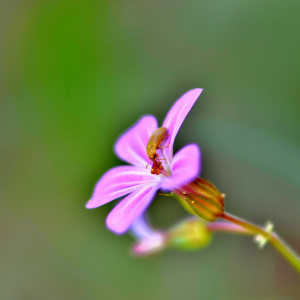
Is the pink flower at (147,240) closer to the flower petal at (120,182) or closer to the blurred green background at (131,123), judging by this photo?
the flower petal at (120,182)

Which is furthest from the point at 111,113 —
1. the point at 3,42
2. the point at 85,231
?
the point at 3,42

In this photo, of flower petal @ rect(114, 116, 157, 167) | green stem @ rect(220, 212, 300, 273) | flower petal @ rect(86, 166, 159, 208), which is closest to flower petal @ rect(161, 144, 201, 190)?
flower petal @ rect(86, 166, 159, 208)

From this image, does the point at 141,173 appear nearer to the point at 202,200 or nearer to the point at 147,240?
the point at 202,200

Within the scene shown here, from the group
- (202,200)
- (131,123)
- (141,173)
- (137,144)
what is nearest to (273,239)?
(202,200)

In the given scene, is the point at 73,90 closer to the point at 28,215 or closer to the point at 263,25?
the point at 28,215

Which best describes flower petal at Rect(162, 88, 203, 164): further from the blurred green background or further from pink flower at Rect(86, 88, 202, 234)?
A: the blurred green background

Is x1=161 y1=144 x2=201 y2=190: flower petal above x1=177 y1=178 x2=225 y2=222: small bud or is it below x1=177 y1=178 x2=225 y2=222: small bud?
above
